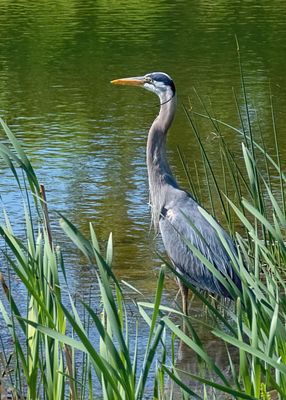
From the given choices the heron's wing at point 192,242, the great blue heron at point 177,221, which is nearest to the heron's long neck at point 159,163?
the great blue heron at point 177,221

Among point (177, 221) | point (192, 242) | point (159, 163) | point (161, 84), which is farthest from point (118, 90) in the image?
point (192, 242)

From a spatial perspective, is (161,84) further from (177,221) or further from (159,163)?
(177,221)

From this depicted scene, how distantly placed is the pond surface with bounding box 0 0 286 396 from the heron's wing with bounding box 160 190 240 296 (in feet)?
1.40

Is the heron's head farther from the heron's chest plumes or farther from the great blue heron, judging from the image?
the heron's chest plumes

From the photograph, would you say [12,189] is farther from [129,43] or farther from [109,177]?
[129,43]

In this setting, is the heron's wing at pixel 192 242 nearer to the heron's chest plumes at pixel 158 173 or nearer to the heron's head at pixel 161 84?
the heron's chest plumes at pixel 158 173

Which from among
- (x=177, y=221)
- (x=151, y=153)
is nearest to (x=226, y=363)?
(x=177, y=221)

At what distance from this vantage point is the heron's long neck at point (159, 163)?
5250 mm

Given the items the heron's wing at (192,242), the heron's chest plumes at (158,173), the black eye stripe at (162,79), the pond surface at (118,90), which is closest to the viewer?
the heron's wing at (192,242)

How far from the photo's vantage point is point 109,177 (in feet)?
26.4

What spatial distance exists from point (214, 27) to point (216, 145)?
8610mm

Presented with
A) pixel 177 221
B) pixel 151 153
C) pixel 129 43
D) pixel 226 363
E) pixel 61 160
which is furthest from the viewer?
pixel 129 43

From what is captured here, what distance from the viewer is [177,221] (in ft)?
16.5

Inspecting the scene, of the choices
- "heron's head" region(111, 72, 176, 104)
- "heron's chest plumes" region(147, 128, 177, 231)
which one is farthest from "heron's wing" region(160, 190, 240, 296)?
"heron's head" region(111, 72, 176, 104)
